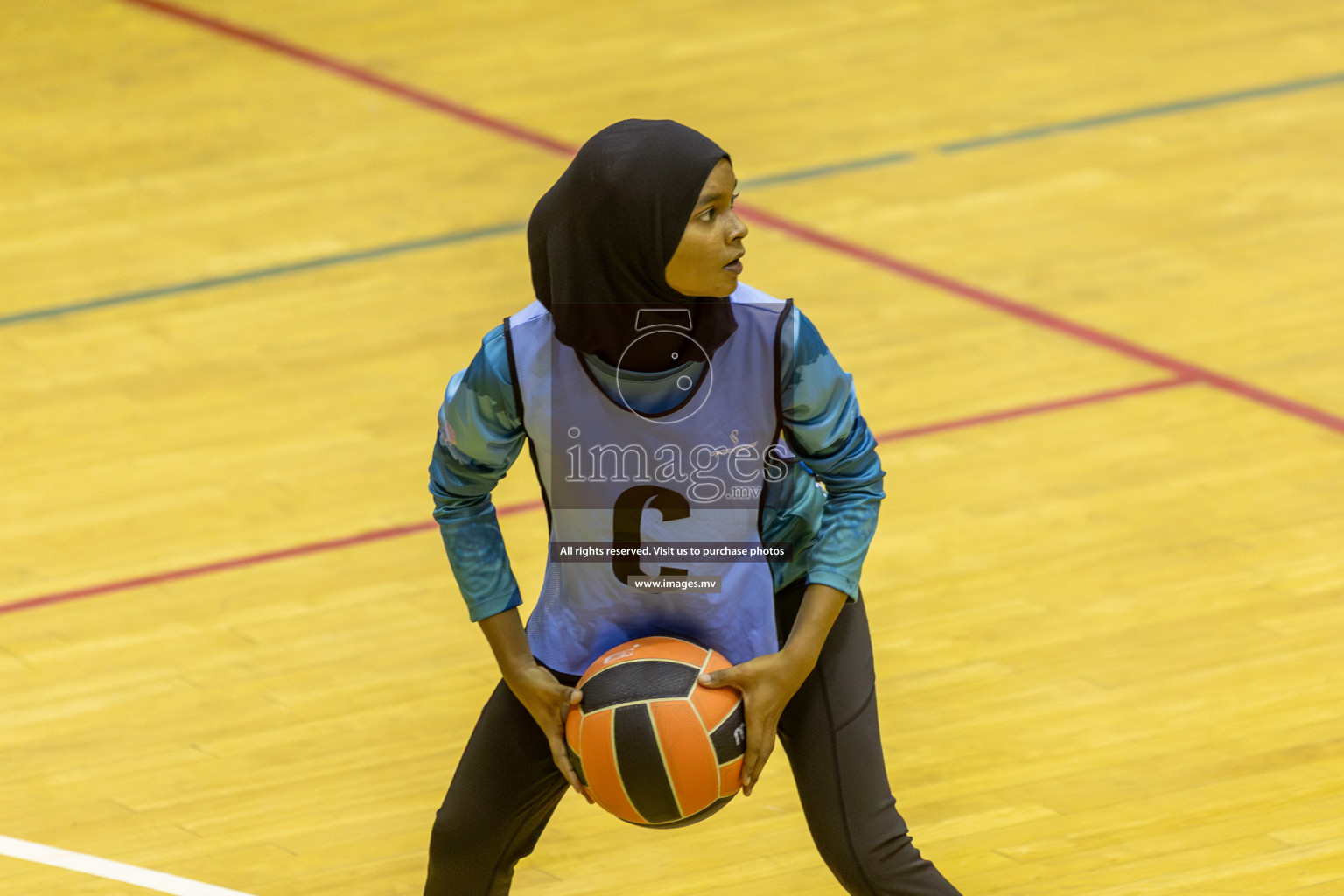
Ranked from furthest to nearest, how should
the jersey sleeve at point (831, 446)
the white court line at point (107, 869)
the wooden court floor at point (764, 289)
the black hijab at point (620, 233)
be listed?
the wooden court floor at point (764, 289), the white court line at point (107, 869), the jersey sleeve at point (831, 446), the black hijab at point (620, 233)

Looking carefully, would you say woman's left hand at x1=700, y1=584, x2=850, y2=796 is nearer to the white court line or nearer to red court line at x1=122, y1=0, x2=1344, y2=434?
the white court line

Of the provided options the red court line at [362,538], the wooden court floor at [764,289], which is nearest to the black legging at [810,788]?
the wooden court floor at [764,289]

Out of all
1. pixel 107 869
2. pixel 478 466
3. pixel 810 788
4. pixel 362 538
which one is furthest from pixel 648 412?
pixel 362 538

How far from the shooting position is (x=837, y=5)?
29.2ft

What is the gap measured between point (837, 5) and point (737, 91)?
1.23 m

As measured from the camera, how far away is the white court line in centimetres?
353

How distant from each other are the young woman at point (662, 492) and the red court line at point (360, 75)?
4.68 m

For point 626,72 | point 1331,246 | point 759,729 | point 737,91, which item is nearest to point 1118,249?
point 1331,246

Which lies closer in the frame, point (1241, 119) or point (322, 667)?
point (322, 667)

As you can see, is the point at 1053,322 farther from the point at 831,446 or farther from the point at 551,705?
the point at 551,705

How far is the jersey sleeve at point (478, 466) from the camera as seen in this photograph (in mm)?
2598

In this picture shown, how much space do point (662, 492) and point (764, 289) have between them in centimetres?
358

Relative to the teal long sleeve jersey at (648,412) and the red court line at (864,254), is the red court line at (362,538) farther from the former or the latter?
the teal long sleeve jersey at (648,412)

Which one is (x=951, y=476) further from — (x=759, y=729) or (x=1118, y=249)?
(x=759, y=729)
